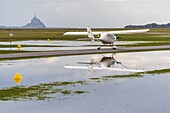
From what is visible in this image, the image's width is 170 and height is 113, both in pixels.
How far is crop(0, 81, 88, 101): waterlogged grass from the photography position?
Result: 19.7 meters

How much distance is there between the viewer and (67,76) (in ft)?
92.9

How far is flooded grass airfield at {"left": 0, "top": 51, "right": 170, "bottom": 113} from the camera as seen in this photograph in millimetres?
16844

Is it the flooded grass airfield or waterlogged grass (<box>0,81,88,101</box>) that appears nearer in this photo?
the flooded grass airfield

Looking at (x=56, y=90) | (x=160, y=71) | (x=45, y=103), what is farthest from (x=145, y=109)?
(x=160, y=71)

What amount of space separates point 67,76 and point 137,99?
10481 millimetres

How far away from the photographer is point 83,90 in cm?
2178

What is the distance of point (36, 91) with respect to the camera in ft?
70.3

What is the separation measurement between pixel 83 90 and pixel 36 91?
8.77ft

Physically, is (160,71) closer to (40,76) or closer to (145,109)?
(40,76)

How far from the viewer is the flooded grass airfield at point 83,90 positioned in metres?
16.8

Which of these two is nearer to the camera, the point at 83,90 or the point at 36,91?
the point at 36,91

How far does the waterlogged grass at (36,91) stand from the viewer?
19656 mm

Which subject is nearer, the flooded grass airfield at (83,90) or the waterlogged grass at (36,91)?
the flooded grass airfield at (83,90)

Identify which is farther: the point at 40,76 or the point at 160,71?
the point at 160,71
